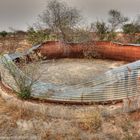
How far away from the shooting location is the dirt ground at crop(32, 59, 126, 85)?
11.5m

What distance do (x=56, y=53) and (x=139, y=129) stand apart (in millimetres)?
7272

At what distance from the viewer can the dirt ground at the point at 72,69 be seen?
452 inches

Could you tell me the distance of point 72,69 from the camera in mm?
12742

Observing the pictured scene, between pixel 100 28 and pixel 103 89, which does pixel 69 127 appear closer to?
pixel 103 89

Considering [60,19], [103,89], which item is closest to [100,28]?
[60,19]

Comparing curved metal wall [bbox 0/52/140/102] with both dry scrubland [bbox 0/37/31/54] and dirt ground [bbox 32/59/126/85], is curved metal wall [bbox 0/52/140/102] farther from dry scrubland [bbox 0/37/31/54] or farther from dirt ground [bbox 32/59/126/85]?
dry scrubland [bbox 0/37/31/54]

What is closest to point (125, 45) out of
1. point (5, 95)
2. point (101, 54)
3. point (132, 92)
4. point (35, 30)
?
point (101, 54)

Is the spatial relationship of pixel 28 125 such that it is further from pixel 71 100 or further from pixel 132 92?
pixel 132 92

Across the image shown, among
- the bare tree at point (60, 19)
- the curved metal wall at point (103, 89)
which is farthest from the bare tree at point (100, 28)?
the curved metal wall at point (103, 89)

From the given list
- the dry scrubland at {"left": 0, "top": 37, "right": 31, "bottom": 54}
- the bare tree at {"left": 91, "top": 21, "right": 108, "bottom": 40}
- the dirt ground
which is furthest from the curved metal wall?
the bare tree at {"left": 91, "top": 21, "right": 108, "bottom": 40}

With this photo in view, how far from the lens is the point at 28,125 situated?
8.43 m

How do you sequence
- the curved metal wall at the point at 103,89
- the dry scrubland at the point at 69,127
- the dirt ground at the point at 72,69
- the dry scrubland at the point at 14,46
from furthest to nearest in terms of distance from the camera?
the dry scrubland at the point at 14,46
the dirt ground at the point at 72,69
the curved metal wall at the point at 103,89
the dry scrubland at the point at 69,127

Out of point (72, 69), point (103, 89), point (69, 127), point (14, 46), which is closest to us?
point (69, 127)

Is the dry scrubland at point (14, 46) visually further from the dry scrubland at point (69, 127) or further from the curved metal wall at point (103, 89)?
the dry scrubland at point (69, 127)
